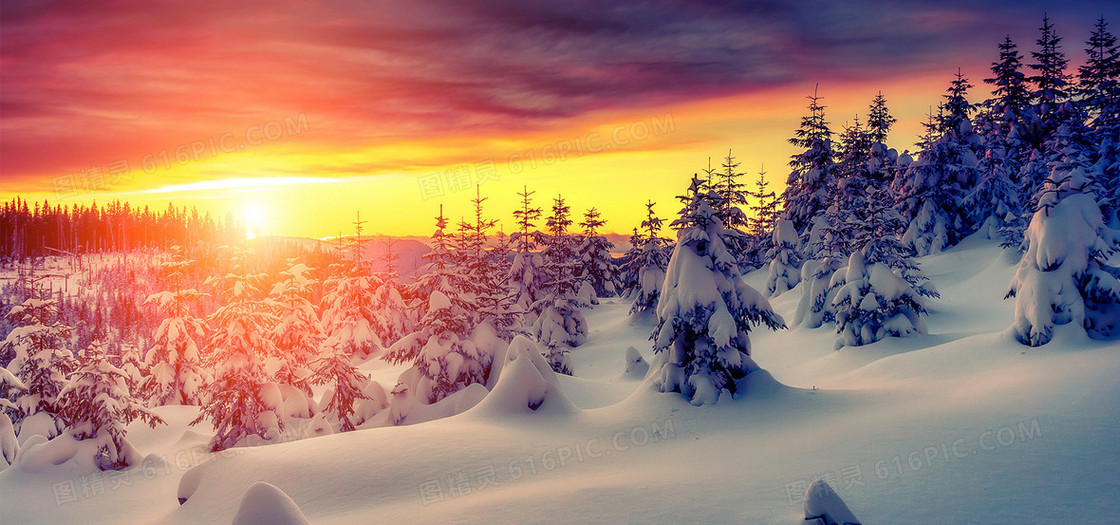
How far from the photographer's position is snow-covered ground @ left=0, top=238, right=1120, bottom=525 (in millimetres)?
7242

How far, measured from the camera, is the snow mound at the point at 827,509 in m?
6.34

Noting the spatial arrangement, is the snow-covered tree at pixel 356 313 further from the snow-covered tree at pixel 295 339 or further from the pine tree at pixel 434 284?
the pine tree at pixel 434 284

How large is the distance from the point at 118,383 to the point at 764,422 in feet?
68.2

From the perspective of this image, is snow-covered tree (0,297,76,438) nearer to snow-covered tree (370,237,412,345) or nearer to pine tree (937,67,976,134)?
snow-covered tree (370,237,412,345)

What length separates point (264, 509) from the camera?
20.7 ft

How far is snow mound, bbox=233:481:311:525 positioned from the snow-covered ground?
2 cm

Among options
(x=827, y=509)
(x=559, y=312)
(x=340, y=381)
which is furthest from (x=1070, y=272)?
(x=559, y=312)

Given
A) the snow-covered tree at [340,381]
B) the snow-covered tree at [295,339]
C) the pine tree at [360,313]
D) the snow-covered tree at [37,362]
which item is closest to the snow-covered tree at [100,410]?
the snow-covered tree at [295,339]

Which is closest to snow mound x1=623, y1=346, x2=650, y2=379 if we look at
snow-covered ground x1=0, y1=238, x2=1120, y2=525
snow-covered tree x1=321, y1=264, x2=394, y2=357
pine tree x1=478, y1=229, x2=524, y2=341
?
pine tree x1=478, y1=229, x2=524, y2=341

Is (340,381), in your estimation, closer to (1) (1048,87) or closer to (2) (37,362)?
(2) (37,362)

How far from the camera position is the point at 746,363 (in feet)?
46.1

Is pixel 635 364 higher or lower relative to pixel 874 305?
lower

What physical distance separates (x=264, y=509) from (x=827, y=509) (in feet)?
21.8

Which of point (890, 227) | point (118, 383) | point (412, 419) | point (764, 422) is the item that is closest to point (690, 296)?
point (764, 422)
